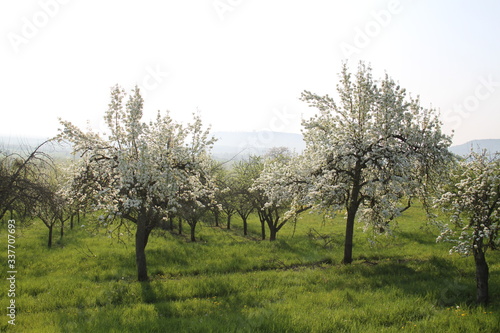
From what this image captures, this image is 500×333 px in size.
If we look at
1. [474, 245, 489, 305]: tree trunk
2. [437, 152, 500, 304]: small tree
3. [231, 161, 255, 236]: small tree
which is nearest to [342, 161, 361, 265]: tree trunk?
[437, 152, 500, 304]: small tree

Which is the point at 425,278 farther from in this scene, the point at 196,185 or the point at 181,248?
the point at 181,248

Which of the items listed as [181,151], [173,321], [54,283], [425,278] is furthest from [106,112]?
[425,278]

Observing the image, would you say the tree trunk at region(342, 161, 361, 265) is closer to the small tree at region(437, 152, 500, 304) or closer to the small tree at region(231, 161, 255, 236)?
the small tree at region(437, 152, 500, 304)

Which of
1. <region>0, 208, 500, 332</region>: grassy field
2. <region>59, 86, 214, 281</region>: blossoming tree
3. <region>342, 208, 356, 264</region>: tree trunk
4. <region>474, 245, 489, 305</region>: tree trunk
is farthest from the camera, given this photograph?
<region>342, 208, 356, 264</region>: tree trunk

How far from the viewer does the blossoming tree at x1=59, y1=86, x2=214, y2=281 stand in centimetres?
1227

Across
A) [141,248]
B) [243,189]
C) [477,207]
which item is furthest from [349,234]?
[243,189]

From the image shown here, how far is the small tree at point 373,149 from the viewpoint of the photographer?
14.0 meters

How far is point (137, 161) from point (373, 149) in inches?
434

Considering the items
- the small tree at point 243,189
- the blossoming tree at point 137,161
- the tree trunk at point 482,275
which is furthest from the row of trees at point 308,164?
the small tree at point 243,189

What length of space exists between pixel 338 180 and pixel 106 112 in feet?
38.6

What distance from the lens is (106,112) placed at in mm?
13008

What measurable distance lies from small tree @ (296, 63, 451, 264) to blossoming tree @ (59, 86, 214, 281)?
19.8ft

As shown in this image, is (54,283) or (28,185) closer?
(28,185)

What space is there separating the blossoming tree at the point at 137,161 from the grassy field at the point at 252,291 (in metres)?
3.17
